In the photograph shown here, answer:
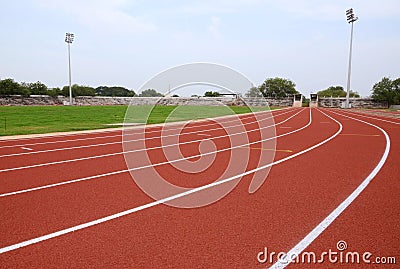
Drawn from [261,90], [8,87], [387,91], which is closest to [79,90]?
[8,87]

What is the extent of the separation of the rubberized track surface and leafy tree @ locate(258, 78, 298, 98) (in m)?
92.6

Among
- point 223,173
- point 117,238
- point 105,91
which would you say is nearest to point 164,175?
point 223,173

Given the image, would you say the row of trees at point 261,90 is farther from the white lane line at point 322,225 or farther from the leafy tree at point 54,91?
the white lane line at point 322,225

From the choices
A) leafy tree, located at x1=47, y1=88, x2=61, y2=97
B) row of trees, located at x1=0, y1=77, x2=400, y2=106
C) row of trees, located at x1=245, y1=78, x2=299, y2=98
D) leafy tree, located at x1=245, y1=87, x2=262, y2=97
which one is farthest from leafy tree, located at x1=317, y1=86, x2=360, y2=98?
leafy tree, located at x1=245, y1=87, x2=262, y2=97

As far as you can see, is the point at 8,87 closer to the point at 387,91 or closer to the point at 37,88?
the point at 37,88

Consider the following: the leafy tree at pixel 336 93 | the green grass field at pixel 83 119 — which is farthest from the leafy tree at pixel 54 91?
the leafy tree at pixel 336 93

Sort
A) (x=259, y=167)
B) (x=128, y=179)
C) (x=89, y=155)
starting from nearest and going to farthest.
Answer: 1. (x=128, y=179)
2. (x=259, y=167)
3. (x=89, y=155)

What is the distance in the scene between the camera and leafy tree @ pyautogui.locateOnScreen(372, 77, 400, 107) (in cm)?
6856

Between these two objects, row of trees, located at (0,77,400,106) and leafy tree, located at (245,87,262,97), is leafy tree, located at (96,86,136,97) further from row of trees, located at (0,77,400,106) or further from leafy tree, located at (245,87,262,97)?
leafy tree, located at (245,87,262,97)

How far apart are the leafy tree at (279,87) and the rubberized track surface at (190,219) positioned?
304 ft

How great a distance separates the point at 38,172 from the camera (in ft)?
22.1

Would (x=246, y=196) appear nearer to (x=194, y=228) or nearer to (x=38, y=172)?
(x=194, y=228)

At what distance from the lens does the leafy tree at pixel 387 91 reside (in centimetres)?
6856

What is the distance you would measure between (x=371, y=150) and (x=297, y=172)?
418 centimetres
